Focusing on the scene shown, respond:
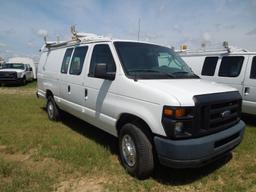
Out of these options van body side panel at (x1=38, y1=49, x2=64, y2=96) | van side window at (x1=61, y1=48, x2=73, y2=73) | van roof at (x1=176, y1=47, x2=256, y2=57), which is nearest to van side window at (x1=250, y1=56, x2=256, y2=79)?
van roof at (x1=176, y1=47, x2=256, y2=57)

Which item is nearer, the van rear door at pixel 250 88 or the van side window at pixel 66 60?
the van side window at pixel 66 60

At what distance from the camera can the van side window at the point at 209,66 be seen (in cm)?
831

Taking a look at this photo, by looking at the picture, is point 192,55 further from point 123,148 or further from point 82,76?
point 123,148

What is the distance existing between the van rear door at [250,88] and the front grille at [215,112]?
10.6ft

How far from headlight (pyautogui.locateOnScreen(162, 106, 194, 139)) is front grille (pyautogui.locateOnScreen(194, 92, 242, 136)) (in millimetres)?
99

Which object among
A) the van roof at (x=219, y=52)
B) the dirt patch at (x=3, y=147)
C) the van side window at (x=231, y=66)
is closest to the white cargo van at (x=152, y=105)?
the dirt patch at (x=3, y=147)

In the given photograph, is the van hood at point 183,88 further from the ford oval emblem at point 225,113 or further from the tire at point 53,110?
the tire at point 53,110

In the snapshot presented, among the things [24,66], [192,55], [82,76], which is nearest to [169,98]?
[82,76]

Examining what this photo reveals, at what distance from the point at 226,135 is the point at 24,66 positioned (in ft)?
68.7

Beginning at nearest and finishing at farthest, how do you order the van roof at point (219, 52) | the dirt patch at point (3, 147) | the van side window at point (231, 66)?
the dirt patch at point (3, 147), the van side window at point (231, 66), the van roof at point (219, 52)

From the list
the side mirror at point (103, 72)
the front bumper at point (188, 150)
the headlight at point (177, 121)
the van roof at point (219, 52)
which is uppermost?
the van roof at point (219, 52)

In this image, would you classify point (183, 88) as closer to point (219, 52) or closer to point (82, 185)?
point (82, 185)

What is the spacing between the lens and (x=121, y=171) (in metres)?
4.25

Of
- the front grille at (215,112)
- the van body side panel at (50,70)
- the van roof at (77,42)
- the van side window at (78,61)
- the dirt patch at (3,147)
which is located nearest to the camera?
the front grille at (215,112)
